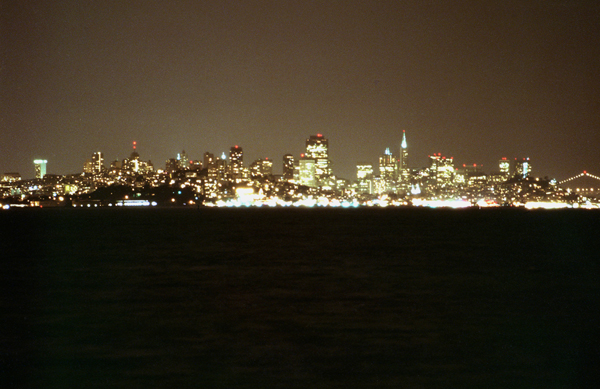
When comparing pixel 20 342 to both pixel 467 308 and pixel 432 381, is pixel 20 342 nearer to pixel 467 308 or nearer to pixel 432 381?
pixel 432 381

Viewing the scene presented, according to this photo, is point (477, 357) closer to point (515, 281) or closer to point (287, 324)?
point (287, 324)

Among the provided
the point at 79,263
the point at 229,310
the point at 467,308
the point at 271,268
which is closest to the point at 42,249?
the point at 79,263

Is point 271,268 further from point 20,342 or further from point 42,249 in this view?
point 42,249

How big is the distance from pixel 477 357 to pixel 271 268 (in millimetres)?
23659

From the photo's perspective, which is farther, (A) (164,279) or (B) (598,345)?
(A) (164,279)

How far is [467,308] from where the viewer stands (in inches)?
866

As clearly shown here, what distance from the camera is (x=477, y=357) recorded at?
46.8ft

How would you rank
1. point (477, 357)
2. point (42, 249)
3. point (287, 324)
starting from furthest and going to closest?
point (42, 249) → point (287, 324) → point (477, 357)

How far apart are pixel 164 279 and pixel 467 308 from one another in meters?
16.3

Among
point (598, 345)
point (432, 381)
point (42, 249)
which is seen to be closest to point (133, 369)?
point (432, 381)

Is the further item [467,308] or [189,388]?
[467,308]

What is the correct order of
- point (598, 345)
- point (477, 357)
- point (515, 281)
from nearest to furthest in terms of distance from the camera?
point (477, 357) < point (598, 345) < point (515, 281)

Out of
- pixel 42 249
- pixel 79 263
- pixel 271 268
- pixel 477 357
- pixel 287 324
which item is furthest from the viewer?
pixel 42 249

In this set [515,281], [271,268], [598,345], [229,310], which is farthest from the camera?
[271,268]
